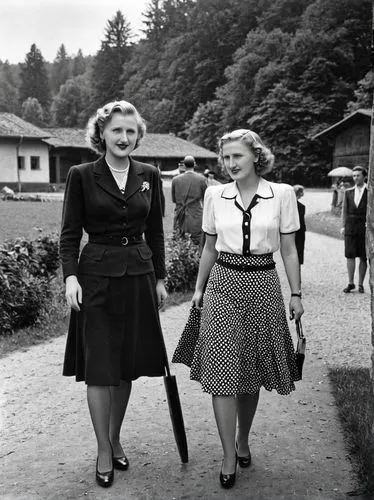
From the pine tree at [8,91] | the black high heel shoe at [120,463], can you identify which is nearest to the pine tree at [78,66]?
the pine tree at [8,91]

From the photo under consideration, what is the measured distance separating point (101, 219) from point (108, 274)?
295 mm

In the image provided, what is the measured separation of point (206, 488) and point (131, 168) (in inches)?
68.2

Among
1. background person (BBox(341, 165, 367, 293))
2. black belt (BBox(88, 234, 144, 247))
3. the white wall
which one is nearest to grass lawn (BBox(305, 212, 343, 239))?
background person (BBox(341, 165, 367, 293))

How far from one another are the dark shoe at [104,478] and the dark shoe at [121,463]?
0.16 m

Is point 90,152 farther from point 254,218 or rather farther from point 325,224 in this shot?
point 254,218

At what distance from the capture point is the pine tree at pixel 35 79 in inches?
4466

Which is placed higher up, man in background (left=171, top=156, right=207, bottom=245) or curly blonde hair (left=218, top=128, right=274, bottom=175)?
curly blonde hair (left=218, top=128, right=274, bottom=175)

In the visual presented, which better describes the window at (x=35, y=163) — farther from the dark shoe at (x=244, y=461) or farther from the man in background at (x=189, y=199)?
the dark shoe at (x=244, y=461)

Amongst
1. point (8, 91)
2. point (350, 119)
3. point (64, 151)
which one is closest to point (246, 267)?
point (350, 119)

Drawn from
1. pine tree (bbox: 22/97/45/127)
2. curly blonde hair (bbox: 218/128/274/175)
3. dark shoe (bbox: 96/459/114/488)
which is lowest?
dark shoe (bbox: 96/459/114/488)

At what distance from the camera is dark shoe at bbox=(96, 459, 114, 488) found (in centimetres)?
345

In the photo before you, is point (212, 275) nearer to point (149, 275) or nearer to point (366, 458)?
point (149, 275)

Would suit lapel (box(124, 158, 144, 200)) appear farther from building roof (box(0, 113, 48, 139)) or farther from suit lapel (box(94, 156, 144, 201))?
building roof (box(0, 113, 48, 139))

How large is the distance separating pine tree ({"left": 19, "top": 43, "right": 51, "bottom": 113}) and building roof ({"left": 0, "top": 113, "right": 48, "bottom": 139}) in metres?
67.1
